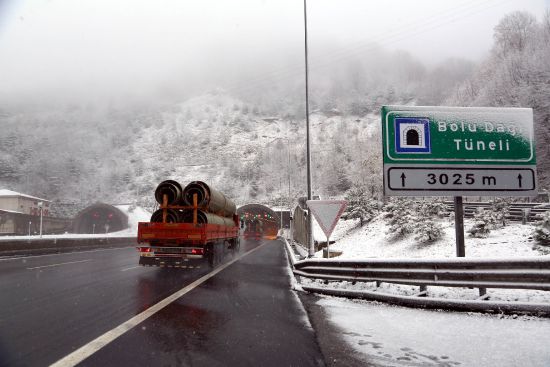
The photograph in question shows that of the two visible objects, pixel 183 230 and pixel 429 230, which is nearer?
pixel 183 230

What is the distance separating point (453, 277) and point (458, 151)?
2.88 metres

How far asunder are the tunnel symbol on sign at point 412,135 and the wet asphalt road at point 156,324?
4073 mm

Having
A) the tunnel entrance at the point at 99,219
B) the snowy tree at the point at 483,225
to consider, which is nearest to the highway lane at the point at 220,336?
the snowy tree at the point at 483,225

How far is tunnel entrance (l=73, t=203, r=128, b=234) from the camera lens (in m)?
64.4

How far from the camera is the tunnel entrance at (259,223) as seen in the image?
5903 cm

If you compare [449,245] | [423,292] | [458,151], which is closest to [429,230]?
[449,245]

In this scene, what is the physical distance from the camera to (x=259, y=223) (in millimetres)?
59688

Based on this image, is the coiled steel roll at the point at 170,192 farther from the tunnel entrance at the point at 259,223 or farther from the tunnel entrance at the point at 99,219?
the tunnel entrance at the point at 99,219

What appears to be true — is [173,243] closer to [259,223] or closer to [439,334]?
[439,334]

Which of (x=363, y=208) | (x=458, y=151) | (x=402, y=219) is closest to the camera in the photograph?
A: (x=458, y=151)

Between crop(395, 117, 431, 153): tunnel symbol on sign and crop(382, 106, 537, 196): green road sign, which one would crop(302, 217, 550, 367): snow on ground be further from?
crop(395, 117, 431, 153): tunnel symbol on sign

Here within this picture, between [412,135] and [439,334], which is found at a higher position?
[412,135]

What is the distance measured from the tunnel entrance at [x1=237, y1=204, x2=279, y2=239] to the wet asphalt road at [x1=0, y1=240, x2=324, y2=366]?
3828 cm

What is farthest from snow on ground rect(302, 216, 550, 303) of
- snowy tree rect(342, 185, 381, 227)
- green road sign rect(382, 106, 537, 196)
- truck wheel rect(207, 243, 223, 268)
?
snowy tree rect(342, 185, 381, 227)
